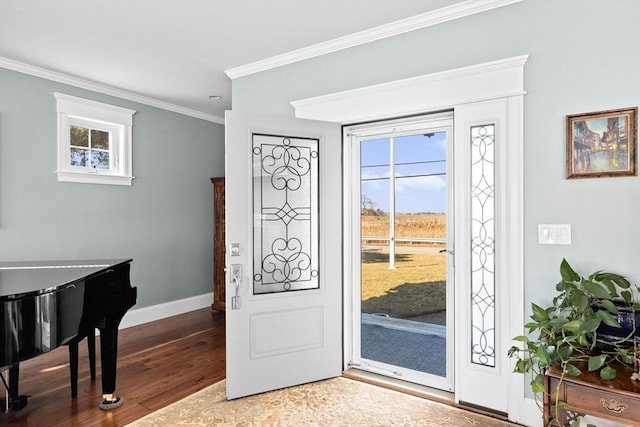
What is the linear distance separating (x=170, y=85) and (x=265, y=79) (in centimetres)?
128

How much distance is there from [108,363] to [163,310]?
7.42 feet

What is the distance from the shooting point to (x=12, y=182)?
3.49 metres

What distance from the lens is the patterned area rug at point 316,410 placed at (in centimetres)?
237

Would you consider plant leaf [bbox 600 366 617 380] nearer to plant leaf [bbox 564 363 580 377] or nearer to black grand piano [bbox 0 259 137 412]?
plant leaf [bbox 564 363 580 377]

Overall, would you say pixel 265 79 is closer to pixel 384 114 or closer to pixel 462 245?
pixel 384 114

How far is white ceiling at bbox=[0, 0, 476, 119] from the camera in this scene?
8.22 feet

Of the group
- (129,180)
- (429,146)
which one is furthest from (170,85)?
(429,146)

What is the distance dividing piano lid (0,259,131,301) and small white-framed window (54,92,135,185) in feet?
4.73

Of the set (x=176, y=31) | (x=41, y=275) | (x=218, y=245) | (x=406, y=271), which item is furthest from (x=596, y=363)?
(x=218, y=245)

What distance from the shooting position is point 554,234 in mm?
2229

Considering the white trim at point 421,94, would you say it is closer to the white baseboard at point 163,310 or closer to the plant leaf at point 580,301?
the plant leaf at point 580,301

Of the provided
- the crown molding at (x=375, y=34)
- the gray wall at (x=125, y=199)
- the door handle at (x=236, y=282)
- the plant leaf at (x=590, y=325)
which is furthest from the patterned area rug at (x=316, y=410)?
the crown molding at (x=375, y=34)

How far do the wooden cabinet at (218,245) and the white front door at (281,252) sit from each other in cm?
230

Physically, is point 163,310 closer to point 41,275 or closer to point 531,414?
point 41,275
